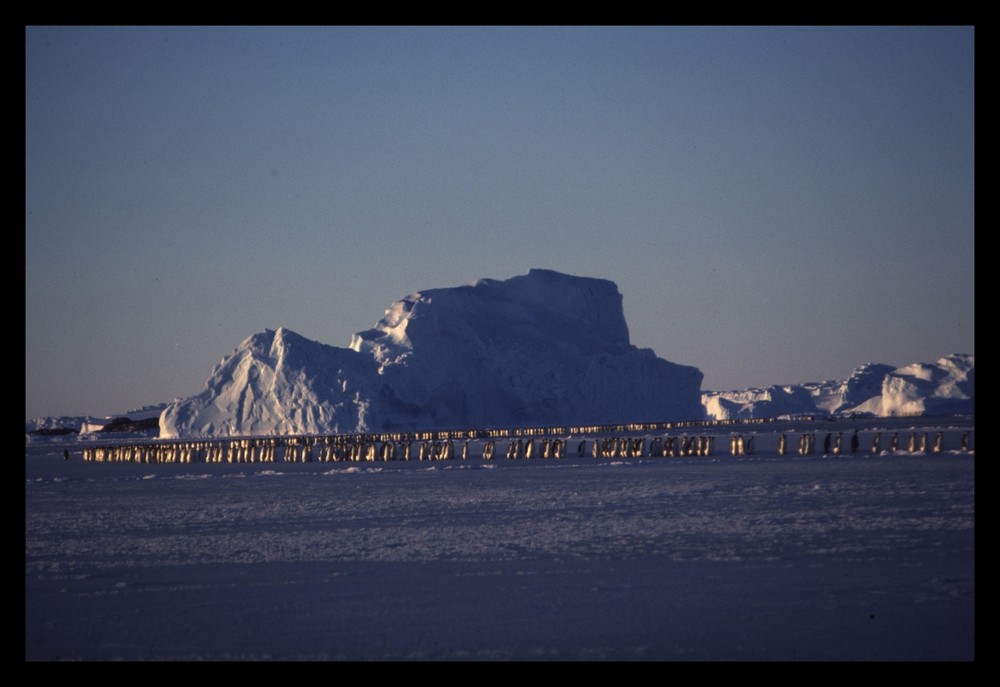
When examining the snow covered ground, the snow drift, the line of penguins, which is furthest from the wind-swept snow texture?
the snow covered ground

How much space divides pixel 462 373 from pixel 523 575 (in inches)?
2657

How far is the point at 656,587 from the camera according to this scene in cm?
823

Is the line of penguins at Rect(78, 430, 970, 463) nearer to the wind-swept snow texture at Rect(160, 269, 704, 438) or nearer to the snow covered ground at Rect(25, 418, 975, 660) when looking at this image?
the snow covered ground at Rect(25, 418, 975, 660)

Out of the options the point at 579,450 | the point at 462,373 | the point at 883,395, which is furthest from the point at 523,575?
the point at 883,395

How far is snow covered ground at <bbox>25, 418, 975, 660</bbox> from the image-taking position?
6.71 m

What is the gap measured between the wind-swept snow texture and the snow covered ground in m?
47.5

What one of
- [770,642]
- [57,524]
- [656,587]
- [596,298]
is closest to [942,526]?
[656,587]

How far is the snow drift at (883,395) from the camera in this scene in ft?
293

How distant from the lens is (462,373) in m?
76.3

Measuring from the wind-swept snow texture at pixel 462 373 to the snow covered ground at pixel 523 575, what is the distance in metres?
47.5

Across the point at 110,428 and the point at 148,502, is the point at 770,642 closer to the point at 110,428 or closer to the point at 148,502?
the point at 148,502

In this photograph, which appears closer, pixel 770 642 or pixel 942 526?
pixel 770 642
